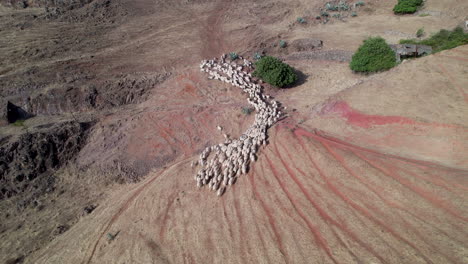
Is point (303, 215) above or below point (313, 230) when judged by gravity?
above

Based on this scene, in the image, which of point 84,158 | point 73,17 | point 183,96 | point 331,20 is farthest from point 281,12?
point 84,158

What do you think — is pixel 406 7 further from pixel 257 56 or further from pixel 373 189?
pixel 373 189

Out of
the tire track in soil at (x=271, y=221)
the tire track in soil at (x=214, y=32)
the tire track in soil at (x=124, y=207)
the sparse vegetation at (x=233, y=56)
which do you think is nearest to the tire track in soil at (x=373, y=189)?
the tire track in soil at (x=271, y=221)

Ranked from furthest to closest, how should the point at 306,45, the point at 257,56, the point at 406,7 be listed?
the point at 406,7 < the point at 306,45 < the point at 257,56

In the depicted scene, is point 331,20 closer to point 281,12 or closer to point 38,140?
point 281,12

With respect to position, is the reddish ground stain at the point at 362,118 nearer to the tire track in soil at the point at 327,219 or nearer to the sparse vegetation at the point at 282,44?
the tire track in soil at the point at 327,219

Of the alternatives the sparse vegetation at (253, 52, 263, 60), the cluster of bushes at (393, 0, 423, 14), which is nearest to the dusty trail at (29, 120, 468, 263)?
the sparse vegetation at (253, 52, 263, 60)

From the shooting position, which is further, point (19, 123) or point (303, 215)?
point (19, 123)

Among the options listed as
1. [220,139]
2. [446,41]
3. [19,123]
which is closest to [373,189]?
[220,139]
